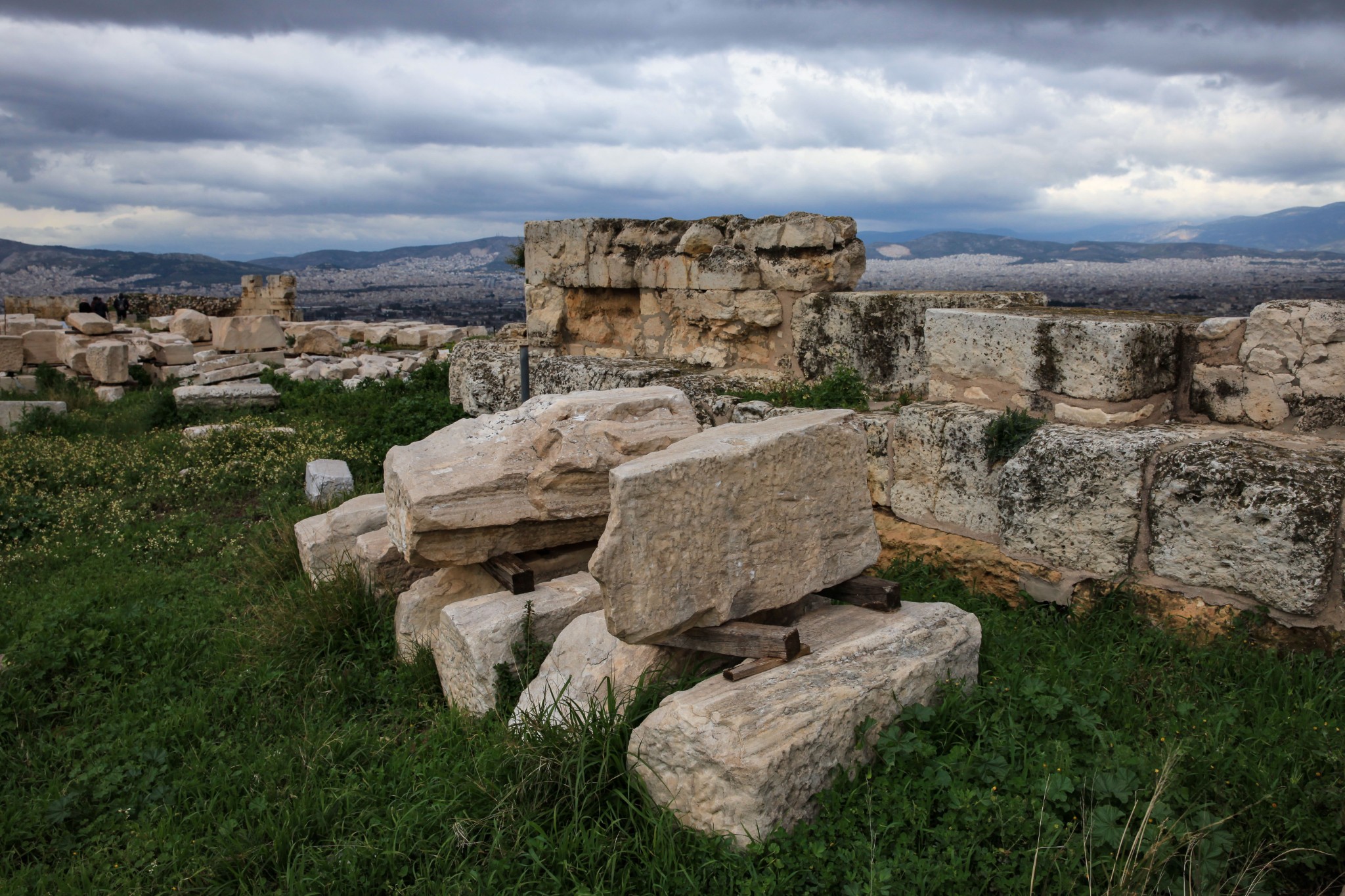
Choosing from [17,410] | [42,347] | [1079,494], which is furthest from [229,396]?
[1079,494]

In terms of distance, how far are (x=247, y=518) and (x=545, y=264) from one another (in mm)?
3115

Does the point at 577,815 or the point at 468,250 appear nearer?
the point at 577,815

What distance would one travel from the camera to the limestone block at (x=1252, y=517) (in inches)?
118

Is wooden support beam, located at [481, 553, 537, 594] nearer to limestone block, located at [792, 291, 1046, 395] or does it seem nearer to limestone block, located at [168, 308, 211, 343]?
limestone block, located at [792, 291, 1046, 395]

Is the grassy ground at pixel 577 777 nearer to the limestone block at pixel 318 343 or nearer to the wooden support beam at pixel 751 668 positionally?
the wooden support beam at pixel 751 668

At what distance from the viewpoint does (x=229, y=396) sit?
35.5ft

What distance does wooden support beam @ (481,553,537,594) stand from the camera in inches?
156

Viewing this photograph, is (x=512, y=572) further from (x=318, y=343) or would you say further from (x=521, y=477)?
(x=318, y=343)

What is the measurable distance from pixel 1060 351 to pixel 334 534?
4188 millimetres

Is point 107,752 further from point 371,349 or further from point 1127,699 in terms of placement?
point 371,349

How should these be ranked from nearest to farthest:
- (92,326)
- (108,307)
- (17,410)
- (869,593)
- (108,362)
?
(869,593)
(17,410)
(108,362)
(92,326)
(108,307)

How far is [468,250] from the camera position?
14262cm

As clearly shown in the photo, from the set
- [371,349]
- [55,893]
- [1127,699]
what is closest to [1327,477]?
[1127,699]

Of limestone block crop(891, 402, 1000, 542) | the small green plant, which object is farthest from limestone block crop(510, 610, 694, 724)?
the small green plant
